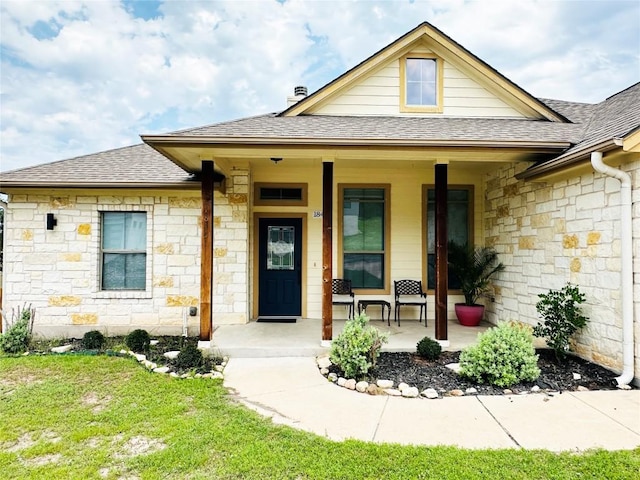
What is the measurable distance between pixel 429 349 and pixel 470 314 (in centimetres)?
220

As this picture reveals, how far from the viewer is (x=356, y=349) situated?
161 inches

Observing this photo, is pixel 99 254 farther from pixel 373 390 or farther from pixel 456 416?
pixel 456 416

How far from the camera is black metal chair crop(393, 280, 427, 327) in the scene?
654cm

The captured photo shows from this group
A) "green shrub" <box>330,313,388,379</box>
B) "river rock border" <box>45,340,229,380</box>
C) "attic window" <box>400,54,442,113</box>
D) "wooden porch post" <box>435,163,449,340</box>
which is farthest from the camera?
"attic window" <box>400,54,442,113</box>

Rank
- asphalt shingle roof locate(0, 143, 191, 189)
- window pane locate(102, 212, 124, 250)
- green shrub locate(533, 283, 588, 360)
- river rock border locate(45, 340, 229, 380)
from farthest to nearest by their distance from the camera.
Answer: window pane locate(102, 212, 124, 250)
asphalt shingle roof locate(0, 143, 191, 189)
green shrub locate(533, 283, 588, 360)
river rock border locate(45, 340, 229, 380)

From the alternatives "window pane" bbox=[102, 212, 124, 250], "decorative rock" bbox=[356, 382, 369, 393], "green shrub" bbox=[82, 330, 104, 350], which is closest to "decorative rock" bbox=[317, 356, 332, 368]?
"decorative rock" bbox=[356, 382, 369, 393]

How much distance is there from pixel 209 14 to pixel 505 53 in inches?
456

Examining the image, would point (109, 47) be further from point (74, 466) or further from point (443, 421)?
point (443, 421)

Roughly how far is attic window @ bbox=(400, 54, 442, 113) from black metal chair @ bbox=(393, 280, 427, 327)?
338 centimetres

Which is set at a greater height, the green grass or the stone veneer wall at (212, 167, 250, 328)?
the stone veneer wall at (212, 167, 250, 328)

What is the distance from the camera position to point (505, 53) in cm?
1449

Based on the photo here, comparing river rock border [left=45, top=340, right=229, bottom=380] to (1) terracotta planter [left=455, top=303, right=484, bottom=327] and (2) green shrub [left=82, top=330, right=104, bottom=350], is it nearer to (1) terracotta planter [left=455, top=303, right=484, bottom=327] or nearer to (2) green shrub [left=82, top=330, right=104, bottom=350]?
(2) green shrub [left=82, top=330, right=104, bottom=350]

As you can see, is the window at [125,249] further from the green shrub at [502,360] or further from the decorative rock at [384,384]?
the green shrub at [502,360]

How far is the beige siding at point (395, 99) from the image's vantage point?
693 centimetres
